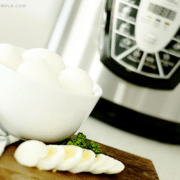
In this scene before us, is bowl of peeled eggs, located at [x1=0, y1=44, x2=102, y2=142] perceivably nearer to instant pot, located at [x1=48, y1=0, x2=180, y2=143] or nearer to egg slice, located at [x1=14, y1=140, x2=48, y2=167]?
egg slice, located at [x1=14, y1=140, x2=48, y2=167]

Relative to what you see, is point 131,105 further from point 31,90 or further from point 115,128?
point 31,90

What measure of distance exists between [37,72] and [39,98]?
4 centimetres

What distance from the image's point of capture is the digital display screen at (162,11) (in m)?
0.66

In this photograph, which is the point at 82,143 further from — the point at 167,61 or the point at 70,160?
the point at 167,61

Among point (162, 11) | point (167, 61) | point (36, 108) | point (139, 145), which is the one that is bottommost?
point (139, 145)

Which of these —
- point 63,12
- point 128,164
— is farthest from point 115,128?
point 63,12

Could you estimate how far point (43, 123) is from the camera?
0.37 meters

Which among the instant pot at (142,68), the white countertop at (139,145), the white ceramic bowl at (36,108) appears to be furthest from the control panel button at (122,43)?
the white ceramic bowl at (36,108)

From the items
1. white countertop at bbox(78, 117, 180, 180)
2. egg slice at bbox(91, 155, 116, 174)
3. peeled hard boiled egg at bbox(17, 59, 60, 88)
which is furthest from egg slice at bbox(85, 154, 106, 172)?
white countertop at bbox(78, 117, 180, 180)

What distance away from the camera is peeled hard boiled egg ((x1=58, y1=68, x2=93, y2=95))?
396 mm

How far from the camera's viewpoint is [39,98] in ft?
1.14

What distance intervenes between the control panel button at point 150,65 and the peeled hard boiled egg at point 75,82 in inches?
12.9

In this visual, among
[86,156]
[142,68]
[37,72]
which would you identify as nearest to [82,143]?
[86,156]

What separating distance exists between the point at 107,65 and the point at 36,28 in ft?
1.05
